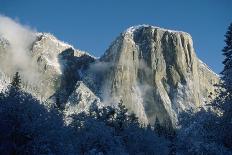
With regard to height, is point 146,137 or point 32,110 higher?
point 146,137

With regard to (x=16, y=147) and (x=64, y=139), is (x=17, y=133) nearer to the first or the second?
(x=16, y=147)

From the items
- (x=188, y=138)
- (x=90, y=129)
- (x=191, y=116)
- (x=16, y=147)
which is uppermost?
(x=90, y=129)

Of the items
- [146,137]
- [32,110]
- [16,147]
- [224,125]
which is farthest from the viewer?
[146,137]

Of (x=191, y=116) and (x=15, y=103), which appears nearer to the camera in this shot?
(x=15, y=103)

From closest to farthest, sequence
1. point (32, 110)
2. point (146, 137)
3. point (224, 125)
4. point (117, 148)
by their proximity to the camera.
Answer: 1. point (32, 110)
2. point (224, 125)
3. point (117, 148)
4. point (146, 137)

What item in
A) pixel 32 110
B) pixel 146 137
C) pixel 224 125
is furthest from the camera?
pixel 146 137

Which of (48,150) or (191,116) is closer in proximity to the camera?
(48,150)

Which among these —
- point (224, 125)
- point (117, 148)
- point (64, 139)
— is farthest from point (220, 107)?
point (117, 148)

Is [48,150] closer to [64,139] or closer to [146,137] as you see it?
[64,139]

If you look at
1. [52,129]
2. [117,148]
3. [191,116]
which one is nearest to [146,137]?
[117,148]
